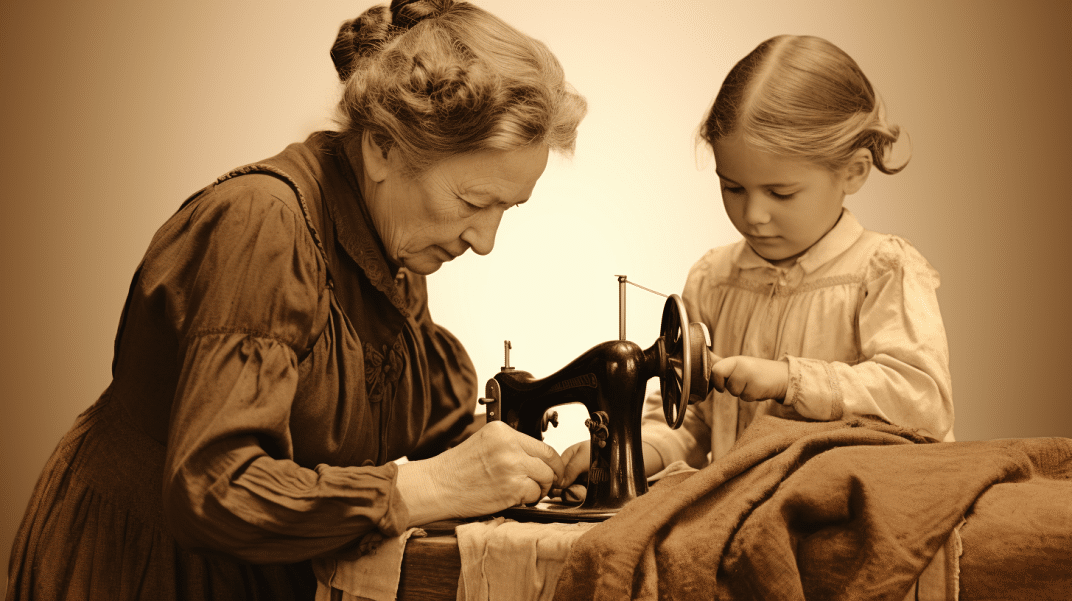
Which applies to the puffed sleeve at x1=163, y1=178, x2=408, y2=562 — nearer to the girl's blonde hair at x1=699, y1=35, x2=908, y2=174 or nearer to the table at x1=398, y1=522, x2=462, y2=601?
the table at x1=398, y1=522, x2=462, y2=601

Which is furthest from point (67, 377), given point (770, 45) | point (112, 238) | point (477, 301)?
point (770, 45)

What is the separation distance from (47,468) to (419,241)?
599mm

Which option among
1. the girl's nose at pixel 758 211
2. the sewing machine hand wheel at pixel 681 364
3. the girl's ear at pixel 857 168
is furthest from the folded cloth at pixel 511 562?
the girl's ear at pixel 857 168

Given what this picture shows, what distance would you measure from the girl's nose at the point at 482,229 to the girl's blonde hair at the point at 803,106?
0.45 metres

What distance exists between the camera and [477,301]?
7.69 feet

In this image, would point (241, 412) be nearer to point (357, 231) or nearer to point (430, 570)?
point (430, 570)

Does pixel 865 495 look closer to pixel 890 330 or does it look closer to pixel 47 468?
pixel 890 330

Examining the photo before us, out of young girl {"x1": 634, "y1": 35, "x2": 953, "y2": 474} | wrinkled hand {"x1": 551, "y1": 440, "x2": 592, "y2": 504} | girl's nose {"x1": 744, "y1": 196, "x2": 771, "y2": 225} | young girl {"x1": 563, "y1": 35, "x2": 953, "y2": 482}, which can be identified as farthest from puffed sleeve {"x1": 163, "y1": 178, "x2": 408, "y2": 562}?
girl's nose {"x1": 744, "y1": 196, "x2": 771, "y2": 225}

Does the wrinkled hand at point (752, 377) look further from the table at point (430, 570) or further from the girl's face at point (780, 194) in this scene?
the table at point (430, 570)

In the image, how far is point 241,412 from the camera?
3.34 ft

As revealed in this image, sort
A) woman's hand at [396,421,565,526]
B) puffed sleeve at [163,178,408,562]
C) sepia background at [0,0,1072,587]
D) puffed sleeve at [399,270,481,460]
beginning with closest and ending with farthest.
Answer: puffed sleeve at [163,178,408,562], woman's hand at [396,421,565,526], puffed sleeve at [399,270,481,460], sepia background at [0,0,1072,587]

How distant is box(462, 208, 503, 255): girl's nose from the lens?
1354 mm

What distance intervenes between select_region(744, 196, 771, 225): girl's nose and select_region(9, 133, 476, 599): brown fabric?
585 mm

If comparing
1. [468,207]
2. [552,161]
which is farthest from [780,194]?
[552,161]
